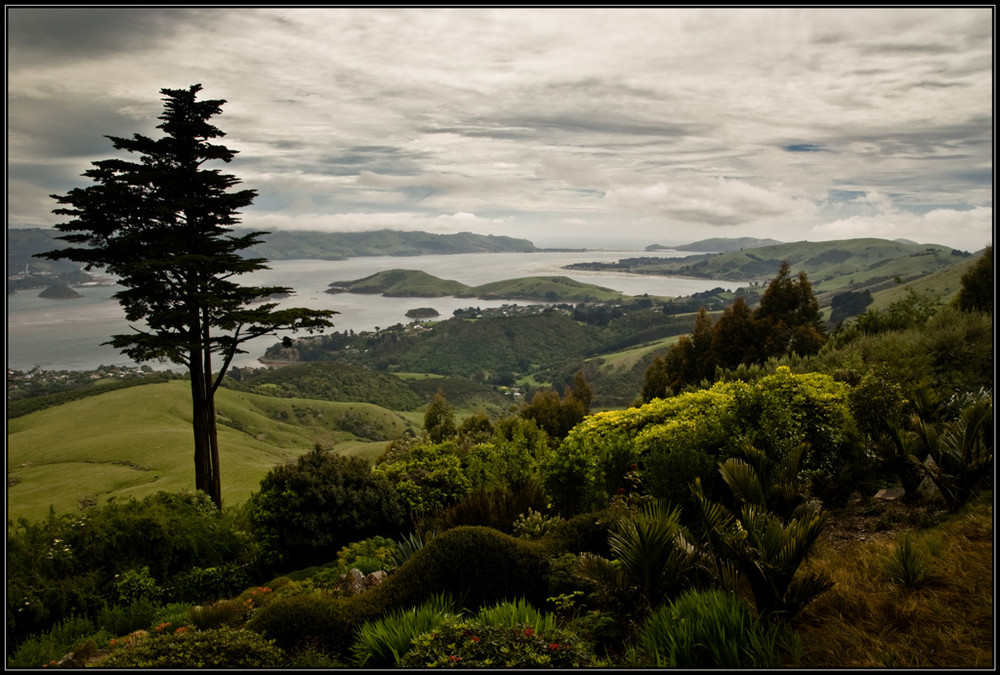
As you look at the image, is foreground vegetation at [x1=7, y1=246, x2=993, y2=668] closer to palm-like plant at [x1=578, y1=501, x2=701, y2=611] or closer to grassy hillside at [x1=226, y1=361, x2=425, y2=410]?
palm-like plant at [x1=578, y1=501, x2=701, y2=611]

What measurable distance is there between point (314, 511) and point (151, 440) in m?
33.9

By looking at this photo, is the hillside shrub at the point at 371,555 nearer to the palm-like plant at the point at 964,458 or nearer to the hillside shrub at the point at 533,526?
the hillside shrub at the point at 533,526

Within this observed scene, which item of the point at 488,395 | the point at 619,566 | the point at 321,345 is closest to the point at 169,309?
the point at 619,566

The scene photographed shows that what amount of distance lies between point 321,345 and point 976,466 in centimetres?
12383

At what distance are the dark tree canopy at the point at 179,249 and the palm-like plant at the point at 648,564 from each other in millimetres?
10763

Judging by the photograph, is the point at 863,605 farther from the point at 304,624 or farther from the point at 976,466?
the point at 304,624

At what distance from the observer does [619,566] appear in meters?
4.39

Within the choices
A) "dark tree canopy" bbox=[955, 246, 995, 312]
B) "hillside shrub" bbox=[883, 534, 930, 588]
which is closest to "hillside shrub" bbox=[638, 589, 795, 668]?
"hillside shrub" bbox=[883, 534, 930, 588]

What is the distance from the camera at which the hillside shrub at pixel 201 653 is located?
369cm

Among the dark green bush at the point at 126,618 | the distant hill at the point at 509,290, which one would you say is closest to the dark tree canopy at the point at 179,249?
the dark green bush at the point at 126,618

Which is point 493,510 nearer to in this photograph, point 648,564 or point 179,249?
point 648,564

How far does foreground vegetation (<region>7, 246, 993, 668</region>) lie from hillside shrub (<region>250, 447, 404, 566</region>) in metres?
0.04

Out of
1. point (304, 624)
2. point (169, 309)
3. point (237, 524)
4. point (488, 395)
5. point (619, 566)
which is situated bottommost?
point (488, 395)

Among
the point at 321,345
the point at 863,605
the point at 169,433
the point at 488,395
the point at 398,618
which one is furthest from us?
the point at 321,345
